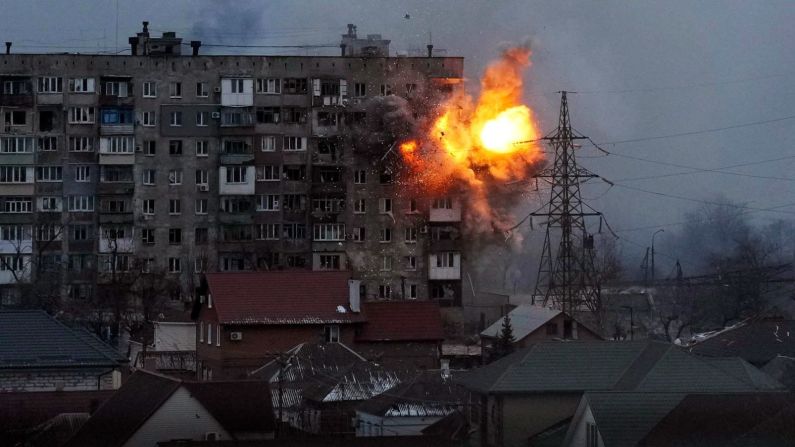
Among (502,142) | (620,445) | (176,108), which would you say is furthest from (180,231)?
(620,445)

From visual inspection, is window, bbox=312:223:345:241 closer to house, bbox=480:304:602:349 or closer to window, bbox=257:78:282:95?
window, bbox=257:78:282:95

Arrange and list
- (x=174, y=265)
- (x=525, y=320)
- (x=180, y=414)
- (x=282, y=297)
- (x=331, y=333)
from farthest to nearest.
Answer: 1. (x=174, y=265)
2. (x=525, y=320)
3. (x=282, y=297)
4. (x=331, y=333)
5. (x=180, y=414)

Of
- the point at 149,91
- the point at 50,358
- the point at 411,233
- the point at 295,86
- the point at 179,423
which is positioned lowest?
the point at 179,423

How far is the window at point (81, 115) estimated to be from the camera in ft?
269

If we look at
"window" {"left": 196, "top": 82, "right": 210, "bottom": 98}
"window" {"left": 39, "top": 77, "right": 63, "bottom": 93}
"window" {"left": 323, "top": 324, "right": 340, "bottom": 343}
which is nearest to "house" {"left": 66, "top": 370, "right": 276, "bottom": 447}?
"window" {"left": 323, "top": 324, "right": 340, "bottom": 343}

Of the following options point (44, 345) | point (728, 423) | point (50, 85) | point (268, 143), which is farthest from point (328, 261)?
point (728, 423)

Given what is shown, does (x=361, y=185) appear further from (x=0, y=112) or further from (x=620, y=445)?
(x=620, y=445)

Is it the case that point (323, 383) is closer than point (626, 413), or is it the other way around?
point (626, 413)

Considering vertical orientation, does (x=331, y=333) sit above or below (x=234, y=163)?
below

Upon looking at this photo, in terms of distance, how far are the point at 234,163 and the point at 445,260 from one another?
12872 millimetres

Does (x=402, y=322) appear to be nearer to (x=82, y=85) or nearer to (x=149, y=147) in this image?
(x=149, y=147)

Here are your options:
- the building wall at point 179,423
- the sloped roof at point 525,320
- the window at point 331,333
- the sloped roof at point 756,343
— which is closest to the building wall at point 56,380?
the building wall at point 179,423

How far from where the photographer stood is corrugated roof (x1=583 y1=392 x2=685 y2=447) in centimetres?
3816

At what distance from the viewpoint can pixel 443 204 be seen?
83188 mm
